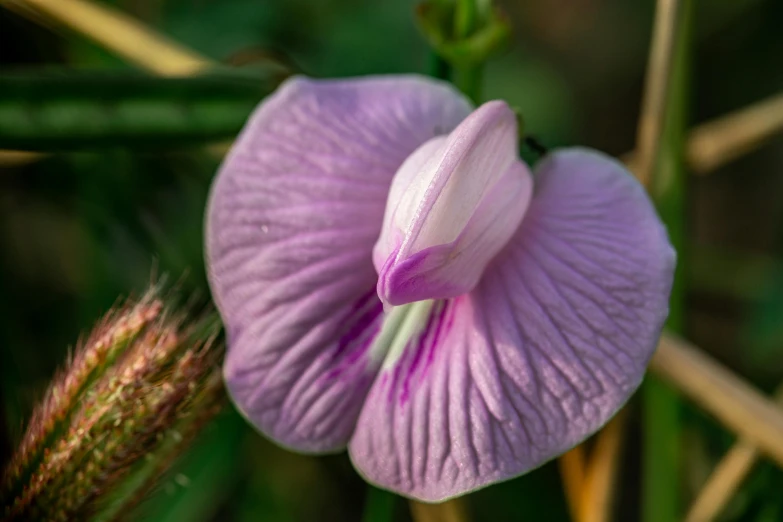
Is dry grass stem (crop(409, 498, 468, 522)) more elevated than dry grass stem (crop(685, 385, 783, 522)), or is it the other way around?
dry grass stem (crop(685, 385, 783, 522))

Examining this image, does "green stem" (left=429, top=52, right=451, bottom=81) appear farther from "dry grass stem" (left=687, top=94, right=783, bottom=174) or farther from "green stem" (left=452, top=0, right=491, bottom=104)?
"dry grass stem" (left=687, top=94, right=783, bottom=174)

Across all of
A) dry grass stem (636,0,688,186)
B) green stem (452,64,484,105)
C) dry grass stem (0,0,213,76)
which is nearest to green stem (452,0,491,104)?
green stem (452,64,484,105)

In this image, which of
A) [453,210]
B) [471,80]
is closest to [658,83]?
[471,80]

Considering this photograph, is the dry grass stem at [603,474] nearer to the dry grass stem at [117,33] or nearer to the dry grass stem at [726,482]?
the dry grass stem at [726,482]

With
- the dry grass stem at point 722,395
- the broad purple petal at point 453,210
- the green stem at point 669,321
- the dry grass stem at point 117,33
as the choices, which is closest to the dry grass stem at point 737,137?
the green stem at point 669,321

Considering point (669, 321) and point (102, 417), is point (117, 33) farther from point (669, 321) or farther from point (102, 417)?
point (669, 321)

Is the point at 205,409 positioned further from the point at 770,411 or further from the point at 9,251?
the point at 9,251
